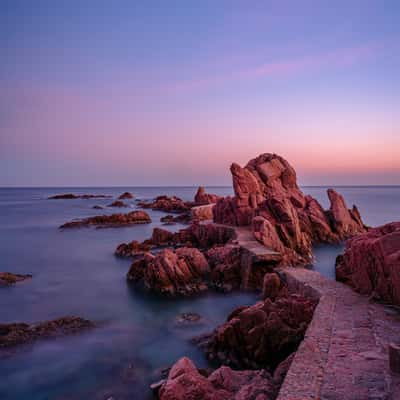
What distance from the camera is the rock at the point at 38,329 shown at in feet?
42.2

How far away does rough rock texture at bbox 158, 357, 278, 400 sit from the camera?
739 centimetres

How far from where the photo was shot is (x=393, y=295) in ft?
34.7

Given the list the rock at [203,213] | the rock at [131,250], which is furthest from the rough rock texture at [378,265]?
the rock at [203,213]

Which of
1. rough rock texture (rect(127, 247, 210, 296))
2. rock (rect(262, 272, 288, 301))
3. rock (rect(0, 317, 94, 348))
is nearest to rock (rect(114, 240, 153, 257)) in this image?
rough rock texture (rect(127, 247, 210, 296))

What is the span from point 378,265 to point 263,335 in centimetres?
459

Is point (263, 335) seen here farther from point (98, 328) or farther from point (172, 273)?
point (172, 273)

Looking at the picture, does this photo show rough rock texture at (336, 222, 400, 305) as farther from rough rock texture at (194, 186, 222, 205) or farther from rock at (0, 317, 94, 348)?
rough rock texture at (194, 186, 222, 205)

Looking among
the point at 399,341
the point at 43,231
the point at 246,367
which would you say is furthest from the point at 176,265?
the point at 43,231

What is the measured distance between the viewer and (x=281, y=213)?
27234 millimetres

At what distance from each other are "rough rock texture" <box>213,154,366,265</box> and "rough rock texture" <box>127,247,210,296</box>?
5.17 metres

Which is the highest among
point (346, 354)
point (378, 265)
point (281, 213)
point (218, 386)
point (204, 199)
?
point (281, 213)

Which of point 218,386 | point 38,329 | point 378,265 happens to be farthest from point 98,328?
point 378,265

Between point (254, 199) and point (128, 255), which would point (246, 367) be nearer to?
point (128, 255)

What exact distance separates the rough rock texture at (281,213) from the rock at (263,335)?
11.1 m
